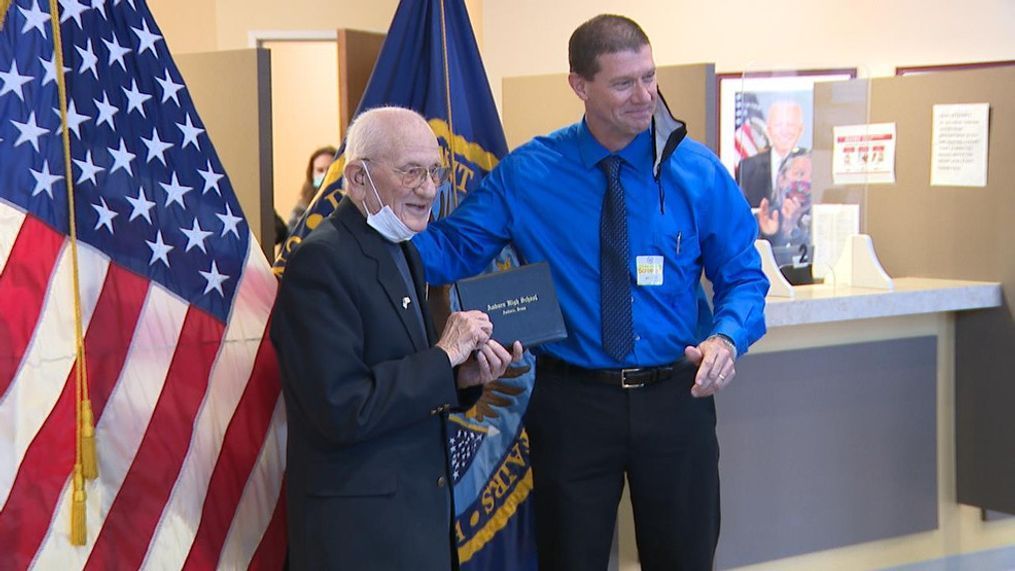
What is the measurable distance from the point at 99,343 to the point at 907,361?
8.62 ft

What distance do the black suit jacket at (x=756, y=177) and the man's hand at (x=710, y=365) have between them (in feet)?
4.99

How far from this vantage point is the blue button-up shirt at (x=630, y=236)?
2801 mm

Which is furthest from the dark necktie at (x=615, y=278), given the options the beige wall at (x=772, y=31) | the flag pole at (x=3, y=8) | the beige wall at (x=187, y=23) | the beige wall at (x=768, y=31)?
the beige wall at (x=187, y=23)

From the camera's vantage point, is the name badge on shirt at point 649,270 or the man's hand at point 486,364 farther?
the name badge on shirt at point 649,270

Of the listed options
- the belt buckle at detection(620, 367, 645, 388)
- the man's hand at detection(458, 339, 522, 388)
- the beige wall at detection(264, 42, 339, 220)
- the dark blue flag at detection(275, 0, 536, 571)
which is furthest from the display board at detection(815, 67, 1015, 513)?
the beige wall at detection(264, 42, 339, 220)

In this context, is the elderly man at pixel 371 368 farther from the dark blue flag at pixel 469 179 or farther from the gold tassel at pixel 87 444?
the dark blue flag at pixel 469 179

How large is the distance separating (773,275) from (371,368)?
72.7 inches

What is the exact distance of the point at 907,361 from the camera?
404 centimetres

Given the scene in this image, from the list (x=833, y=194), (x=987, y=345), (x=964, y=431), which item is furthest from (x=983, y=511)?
(x=833, y=194)

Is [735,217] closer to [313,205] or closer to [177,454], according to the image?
[313,205]

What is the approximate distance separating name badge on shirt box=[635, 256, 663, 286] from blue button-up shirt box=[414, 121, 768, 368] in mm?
12

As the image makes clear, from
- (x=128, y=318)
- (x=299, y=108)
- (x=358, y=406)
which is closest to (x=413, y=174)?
(x=358, y=406)

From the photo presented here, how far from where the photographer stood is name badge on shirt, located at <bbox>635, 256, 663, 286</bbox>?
2.78 m

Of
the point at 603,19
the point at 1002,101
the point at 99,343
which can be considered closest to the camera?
the point at 99,343
